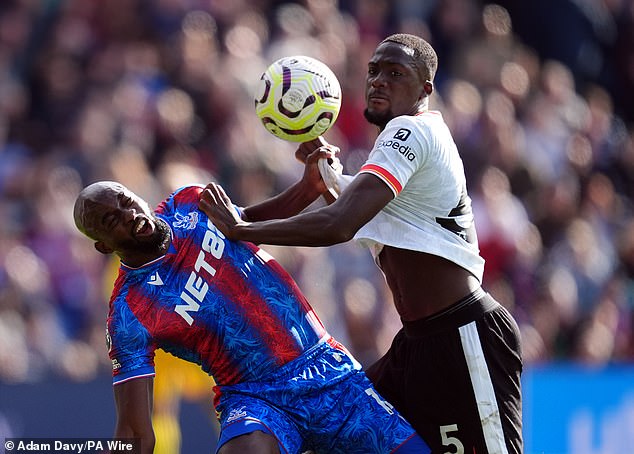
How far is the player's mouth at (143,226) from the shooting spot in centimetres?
636

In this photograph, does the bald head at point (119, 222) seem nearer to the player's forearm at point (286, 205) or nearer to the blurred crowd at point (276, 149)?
the player's forearm at point (286, 205)

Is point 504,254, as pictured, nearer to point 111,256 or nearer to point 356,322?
point 356,322

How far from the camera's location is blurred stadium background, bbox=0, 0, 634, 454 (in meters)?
11.0

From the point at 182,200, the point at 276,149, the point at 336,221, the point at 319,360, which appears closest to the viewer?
the point at 336,221

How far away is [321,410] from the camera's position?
6465 mm

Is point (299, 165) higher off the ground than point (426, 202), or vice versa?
point (299, 165)

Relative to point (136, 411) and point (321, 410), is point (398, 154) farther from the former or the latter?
point (136, 411)

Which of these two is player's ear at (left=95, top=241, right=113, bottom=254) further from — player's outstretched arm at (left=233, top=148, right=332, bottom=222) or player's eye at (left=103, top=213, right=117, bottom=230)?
player's outstretched arm at (left=233, top=148, right=332, bottom=222)

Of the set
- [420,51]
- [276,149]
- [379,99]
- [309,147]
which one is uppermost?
[276,149]

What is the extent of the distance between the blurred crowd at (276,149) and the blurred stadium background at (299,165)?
2 cm

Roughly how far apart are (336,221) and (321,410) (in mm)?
1012

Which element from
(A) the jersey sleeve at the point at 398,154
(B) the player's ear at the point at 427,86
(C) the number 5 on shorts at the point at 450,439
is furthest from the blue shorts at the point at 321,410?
(B) the player's ear at the point at 427,86
